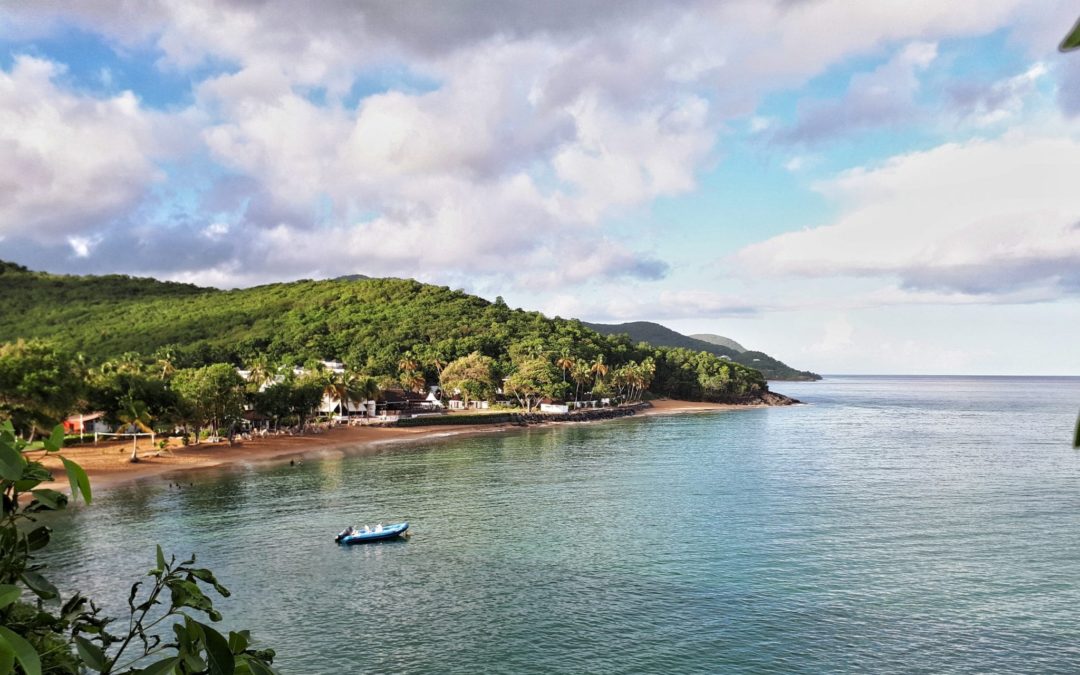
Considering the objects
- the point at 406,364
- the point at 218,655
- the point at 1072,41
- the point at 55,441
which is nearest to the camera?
the point at 1072,41

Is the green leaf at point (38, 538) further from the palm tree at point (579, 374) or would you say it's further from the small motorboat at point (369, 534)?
the palm tree at point (579, 374)

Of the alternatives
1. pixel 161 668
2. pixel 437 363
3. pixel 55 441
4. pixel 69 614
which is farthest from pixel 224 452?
pixel 161 668

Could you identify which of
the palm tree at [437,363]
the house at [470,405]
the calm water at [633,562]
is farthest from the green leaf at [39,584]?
the palm tree at [437,363]

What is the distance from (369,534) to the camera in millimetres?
43906

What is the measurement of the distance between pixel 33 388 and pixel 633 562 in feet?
180

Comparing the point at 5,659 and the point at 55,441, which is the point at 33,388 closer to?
the point at 55,441

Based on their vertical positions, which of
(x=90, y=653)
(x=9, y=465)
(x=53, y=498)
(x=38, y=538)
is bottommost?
(x=90, y=653)

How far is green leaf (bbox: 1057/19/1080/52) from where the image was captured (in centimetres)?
169

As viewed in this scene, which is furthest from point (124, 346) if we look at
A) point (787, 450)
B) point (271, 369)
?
point (787, 450)

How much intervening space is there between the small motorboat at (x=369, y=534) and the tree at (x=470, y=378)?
105 meters

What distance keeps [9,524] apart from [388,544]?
136ft

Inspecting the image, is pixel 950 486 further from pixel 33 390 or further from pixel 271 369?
pixel 271 369

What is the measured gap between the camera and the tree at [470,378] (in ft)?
497

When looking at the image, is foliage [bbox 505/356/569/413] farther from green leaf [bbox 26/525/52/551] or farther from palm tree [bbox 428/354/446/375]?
green leaf [bbox 26/525/52/551]
